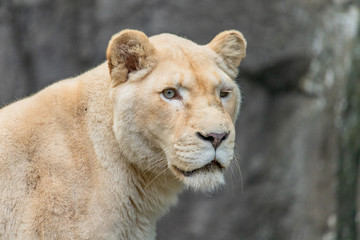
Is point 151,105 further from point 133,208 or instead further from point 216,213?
point 216,213

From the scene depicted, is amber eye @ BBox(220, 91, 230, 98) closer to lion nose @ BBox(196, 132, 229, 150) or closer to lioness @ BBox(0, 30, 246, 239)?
lioness @ BBox(0, 30, 246, 239)

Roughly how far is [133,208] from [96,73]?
3.97 ft

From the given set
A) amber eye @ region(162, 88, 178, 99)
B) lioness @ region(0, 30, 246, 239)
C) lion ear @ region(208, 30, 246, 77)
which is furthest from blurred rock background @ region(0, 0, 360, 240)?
amber eye @ region(162, 88, 178, 99)

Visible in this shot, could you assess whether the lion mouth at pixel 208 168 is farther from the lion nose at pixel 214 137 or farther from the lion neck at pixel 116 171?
the lion neck at pixel 116 171

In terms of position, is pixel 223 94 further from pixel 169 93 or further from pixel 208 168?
pixel 208 168

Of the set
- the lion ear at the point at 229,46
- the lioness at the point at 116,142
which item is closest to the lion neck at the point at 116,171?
the lioness at the point at 116,142

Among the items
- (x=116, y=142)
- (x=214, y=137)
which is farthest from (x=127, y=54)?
(x=214, y=137)

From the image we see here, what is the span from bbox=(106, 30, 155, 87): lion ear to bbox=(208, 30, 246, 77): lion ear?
0.73m

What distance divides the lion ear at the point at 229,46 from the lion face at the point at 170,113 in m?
0.43

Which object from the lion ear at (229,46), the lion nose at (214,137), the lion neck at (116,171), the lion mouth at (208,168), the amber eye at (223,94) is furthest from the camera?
the lion ear at (229,46)

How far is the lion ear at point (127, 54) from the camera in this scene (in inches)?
166

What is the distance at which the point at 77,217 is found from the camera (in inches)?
162

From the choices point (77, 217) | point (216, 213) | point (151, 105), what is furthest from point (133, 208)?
point (216, 213)

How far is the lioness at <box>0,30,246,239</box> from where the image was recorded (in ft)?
13.5
